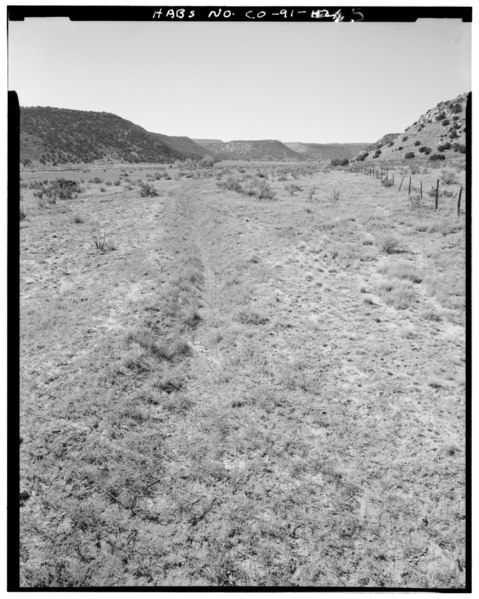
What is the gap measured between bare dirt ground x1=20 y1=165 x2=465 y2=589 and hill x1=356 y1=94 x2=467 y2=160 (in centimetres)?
5359

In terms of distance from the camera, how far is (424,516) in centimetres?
474

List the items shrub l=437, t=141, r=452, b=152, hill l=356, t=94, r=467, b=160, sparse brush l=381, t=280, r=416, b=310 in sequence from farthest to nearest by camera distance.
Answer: hill l=356, t=94, r=467, b=160
shrub l=437, t=141, r=452, b=152
sparse brush l=381, t=280, r=416, b=310

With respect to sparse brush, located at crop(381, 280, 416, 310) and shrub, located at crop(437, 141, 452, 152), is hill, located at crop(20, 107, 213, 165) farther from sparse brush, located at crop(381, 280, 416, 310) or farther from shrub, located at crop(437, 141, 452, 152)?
shrub, located at crop(437, 141, 452, 152)

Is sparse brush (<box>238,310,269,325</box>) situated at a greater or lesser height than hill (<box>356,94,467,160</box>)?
lesser

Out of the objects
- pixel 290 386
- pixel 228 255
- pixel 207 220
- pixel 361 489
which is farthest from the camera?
pixel 207 220

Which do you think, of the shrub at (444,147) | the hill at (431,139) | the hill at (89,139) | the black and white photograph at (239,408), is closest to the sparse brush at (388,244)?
the black and white photograph at (239,408)

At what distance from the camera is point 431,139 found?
217ft

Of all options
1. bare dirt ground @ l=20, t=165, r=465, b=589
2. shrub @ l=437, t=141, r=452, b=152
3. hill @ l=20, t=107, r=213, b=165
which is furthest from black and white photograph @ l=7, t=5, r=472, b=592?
hill @ l=20, t=107, r=213, b=165

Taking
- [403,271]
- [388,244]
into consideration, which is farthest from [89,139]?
[403,271]

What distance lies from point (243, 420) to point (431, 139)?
246 feet

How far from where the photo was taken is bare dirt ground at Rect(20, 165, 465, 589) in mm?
4312

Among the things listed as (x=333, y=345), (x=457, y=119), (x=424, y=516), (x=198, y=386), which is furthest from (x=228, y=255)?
(x=457, y=119)

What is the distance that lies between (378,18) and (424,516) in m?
5.51
